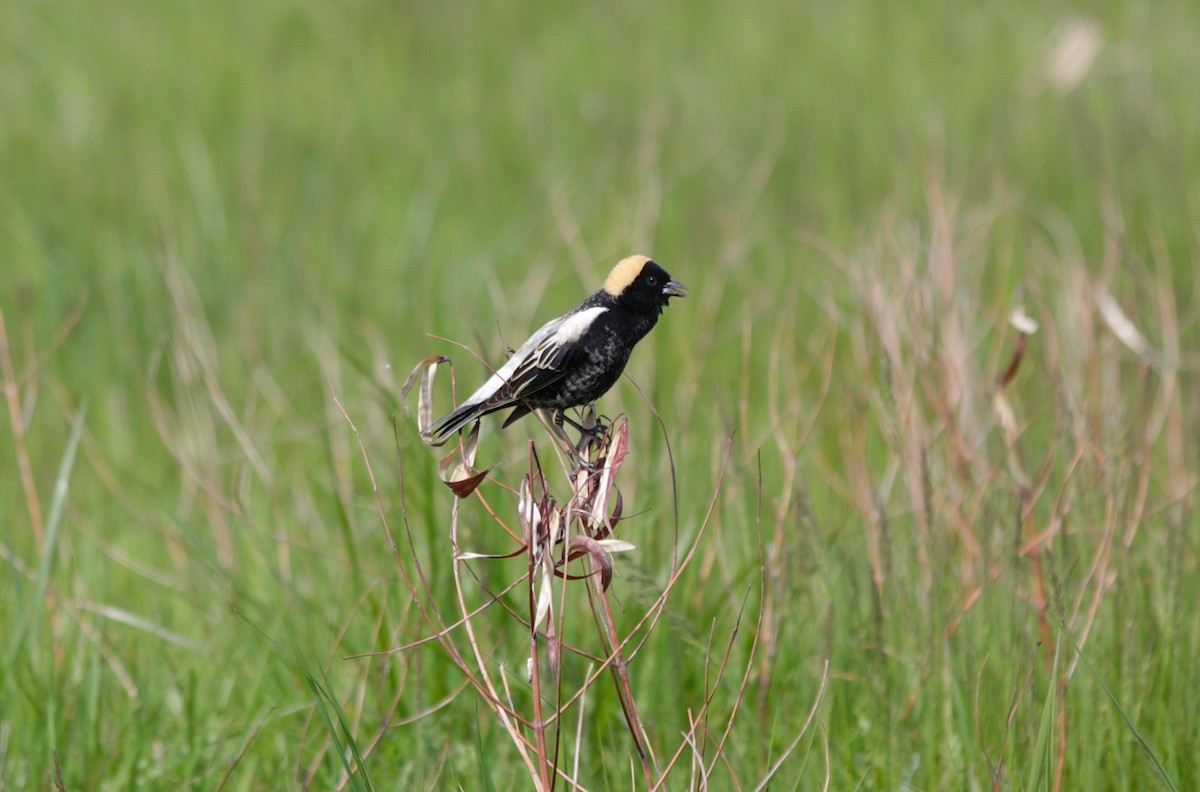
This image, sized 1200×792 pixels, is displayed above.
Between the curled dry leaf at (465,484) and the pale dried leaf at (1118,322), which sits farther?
the pale dried leaf at (1118,322)

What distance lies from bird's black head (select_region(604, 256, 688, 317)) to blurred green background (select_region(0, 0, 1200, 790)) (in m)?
0.42

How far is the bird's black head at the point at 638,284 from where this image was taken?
6.57ft

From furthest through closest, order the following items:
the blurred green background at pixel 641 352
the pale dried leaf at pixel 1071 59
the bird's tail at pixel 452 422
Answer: the pale dried leaf at pixel 1071 59 < the blurred green background at pixel 641 352 < the bird's tail at pixel 452 422

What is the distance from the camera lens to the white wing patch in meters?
1.92

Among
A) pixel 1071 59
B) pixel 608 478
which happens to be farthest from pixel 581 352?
pixel 1071 59

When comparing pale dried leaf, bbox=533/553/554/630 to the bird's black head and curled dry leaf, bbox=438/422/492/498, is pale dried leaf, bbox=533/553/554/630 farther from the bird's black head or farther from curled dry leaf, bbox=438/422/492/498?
the bird's black head

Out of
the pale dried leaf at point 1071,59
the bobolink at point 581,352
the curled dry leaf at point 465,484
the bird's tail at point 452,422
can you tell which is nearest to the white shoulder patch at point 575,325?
the bobolink at point 581,352

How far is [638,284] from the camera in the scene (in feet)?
6.57

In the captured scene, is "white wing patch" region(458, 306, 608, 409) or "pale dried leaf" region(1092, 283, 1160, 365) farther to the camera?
"pale dried leaf" region(1092, 283, 1160, 365)

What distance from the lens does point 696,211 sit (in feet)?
23.1

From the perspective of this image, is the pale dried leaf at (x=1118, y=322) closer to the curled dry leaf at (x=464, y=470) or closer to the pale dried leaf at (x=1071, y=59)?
the curled dry leaf at (x=464, y=470)

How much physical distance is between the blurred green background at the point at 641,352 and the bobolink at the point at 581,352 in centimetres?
31

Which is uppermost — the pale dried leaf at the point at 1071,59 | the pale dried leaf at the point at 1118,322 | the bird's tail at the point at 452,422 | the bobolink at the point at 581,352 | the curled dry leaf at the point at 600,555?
the pale dried leaf at the point at 1071,59

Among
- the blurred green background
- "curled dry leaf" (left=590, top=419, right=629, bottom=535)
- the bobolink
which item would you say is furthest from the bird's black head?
the blurred green background
